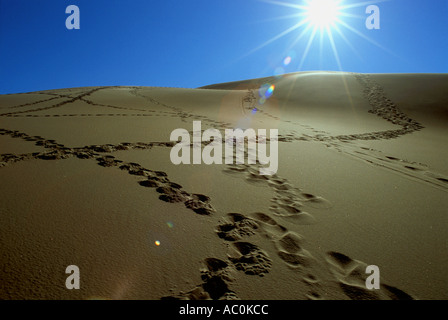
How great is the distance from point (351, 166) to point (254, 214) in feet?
7.91

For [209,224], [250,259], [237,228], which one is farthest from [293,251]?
[209,224]

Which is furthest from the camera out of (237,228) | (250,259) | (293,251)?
(237,228)

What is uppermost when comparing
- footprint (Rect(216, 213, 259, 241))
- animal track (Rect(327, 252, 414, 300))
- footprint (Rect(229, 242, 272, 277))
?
footprint (Rect(216, 213, 259, 241))

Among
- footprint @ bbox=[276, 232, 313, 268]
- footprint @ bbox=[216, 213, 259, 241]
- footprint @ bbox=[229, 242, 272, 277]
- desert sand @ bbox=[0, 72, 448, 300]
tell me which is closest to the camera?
desert sand @ bbox=[0, 72, 448, 300]

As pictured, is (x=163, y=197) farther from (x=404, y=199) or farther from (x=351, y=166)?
(x=351, y=166)

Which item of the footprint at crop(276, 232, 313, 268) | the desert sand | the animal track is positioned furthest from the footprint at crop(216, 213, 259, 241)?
the animal track

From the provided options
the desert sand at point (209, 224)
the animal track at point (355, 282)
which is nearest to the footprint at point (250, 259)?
the desert sand at point (209, 224)

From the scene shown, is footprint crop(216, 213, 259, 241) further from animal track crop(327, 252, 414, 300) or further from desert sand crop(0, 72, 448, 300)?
animal track crop(327, 252, 414, 300)

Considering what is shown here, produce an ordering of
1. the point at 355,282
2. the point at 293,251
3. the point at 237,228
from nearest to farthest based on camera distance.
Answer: the point at 355,282, the point at 293,251, the point at 237,228

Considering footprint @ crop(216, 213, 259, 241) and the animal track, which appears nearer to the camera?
the animal track

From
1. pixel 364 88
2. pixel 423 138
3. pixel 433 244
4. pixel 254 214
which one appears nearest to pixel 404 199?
pixel 433 244

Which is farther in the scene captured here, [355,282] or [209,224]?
[209,224]

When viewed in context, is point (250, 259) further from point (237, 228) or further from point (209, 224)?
point (209, 224)
